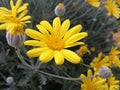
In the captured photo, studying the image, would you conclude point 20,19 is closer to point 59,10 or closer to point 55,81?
point 59,10

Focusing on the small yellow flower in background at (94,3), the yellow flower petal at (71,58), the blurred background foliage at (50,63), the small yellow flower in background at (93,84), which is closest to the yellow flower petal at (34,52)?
the yellow flower petal at (71,58)

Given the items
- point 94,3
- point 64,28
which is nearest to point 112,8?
point 94,3

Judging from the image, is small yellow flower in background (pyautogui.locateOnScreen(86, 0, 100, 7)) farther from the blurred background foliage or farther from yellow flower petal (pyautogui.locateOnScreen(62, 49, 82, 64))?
yellow flower petal (pyautogui.locateOnScreen(62, 49, 82, 64))

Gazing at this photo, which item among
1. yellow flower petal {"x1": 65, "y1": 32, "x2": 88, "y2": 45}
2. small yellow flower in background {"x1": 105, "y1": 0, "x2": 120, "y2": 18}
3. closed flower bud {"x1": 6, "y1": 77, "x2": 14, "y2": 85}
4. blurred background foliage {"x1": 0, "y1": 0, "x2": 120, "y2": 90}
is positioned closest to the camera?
yellow flower petal {"x1": 65, "y1": 32, "x2": 88, "y2": 45}

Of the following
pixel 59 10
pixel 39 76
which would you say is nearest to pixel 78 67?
pixel 39 76

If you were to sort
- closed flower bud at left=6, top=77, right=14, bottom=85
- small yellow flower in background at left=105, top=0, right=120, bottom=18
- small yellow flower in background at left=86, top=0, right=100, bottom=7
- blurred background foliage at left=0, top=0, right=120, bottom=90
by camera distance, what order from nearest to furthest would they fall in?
closed flower bud at left=6, top=77, right=14, bottom=85
blurred background foliage at left=0, top=0, right=120, bottom=90
small yellow flower in background at left=86, top=0, right=100, bottom=7
small yellow flower in background at left=105, top=0, right=120, bottom=18

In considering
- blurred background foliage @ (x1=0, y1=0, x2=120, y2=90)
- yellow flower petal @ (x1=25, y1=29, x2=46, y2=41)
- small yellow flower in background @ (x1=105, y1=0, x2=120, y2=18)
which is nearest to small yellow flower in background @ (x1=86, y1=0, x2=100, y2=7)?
blurred background foliage @ (x1=0, y1=0, x2=120, y2=90)

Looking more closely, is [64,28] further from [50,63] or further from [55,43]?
[50,63]
